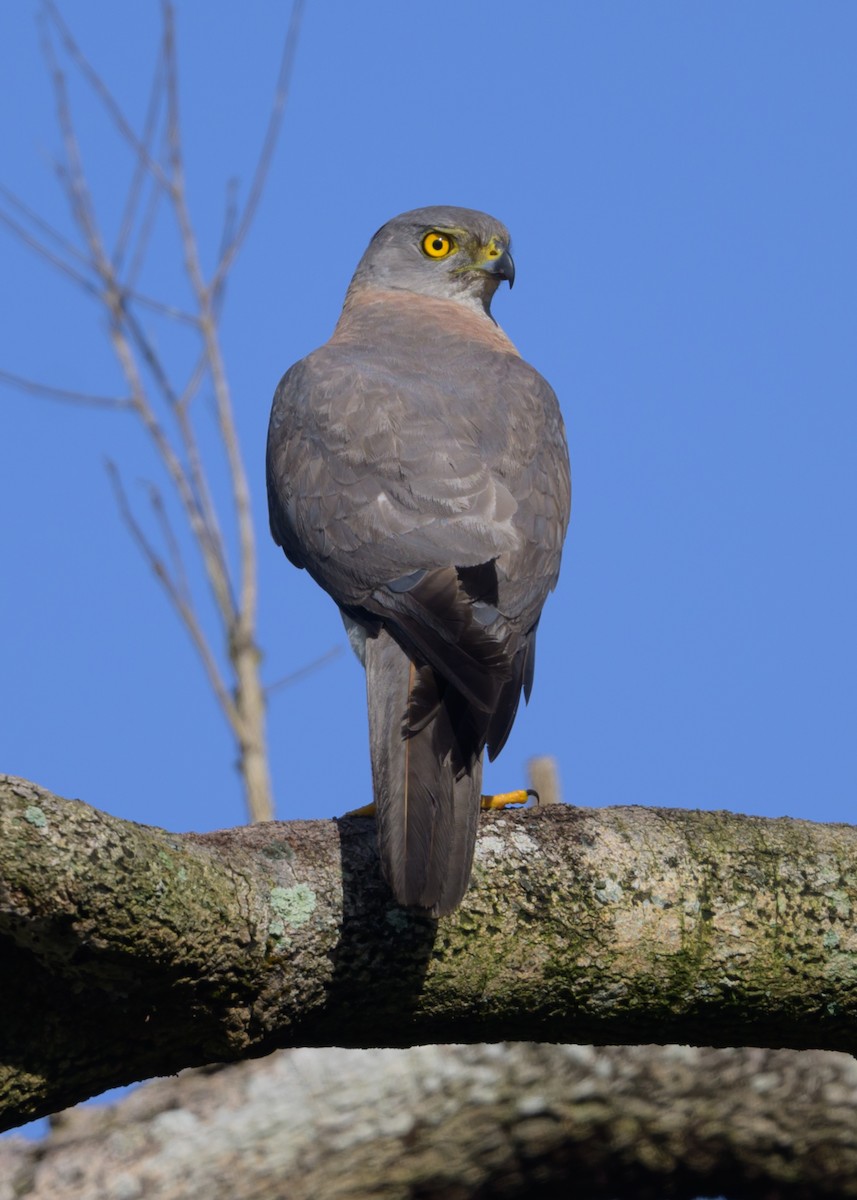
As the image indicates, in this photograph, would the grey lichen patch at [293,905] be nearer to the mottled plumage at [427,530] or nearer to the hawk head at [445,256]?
the mottled plumage at [427,530]

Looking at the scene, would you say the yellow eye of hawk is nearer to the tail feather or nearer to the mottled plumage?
the mottled plumage

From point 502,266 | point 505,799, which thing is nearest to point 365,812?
point 505,799

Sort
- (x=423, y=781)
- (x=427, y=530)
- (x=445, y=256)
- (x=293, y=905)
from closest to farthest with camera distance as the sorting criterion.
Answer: (x=293, y=905) → (x=423, y=781) → (x=427, y=530) → (x=445, y=256)

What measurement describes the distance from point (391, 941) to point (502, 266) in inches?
142

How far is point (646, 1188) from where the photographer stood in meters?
4.50

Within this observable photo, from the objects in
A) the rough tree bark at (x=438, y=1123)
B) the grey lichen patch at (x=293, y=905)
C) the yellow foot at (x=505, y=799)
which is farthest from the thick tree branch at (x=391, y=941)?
the rough tree bark at (x=438, y=1123)

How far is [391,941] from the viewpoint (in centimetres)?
260

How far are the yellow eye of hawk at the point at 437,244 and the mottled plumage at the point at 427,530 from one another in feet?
1.62

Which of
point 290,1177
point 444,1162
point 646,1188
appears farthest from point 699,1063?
point 290,1177

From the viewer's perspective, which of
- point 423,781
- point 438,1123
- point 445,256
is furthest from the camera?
point 445,256

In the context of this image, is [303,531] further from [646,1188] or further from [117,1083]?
[646,1188]

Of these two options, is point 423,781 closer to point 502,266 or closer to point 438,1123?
point 438,1123

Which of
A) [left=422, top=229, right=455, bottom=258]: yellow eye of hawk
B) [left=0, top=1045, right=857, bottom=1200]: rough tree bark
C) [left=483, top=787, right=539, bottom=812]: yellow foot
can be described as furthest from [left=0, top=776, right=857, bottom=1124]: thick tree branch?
[left=422, top=229, right=455, bottom=258]: yellow eye of hawk

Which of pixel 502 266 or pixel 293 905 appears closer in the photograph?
pixel 293 905
